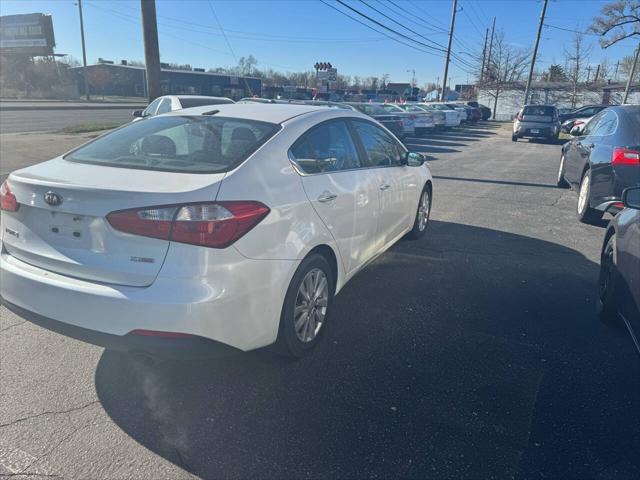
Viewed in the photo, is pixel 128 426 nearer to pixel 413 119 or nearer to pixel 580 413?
pixel 580 413

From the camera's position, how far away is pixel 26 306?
2.64 metres

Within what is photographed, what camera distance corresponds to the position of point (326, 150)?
3531 millimetres

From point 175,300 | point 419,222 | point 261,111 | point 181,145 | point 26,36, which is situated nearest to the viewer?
point 175,300

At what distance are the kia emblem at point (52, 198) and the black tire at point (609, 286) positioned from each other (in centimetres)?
374

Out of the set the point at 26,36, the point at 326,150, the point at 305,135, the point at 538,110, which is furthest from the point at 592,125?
the point at 26,36

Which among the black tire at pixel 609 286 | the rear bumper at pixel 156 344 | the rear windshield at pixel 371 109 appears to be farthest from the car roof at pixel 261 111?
the rear windshield at pixel 371 109

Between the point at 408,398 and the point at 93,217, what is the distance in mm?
2064

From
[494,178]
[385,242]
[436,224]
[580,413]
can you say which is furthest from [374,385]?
[494,178]

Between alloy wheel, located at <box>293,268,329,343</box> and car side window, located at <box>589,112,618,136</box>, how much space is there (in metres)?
5.45

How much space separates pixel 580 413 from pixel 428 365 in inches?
36.2

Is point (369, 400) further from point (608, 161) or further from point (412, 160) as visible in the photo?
point (608, 161)

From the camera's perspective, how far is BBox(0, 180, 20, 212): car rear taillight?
9.04 feet

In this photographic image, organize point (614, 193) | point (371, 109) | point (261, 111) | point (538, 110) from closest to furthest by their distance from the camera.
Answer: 1. point (261, 111)
2. point (614, 193)
3. point (371, 109)
4. point (538, 110)

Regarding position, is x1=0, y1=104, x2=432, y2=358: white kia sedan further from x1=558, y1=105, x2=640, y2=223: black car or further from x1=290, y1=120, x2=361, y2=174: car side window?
x1=558, y1=105, x2=640, y2=223: black car
